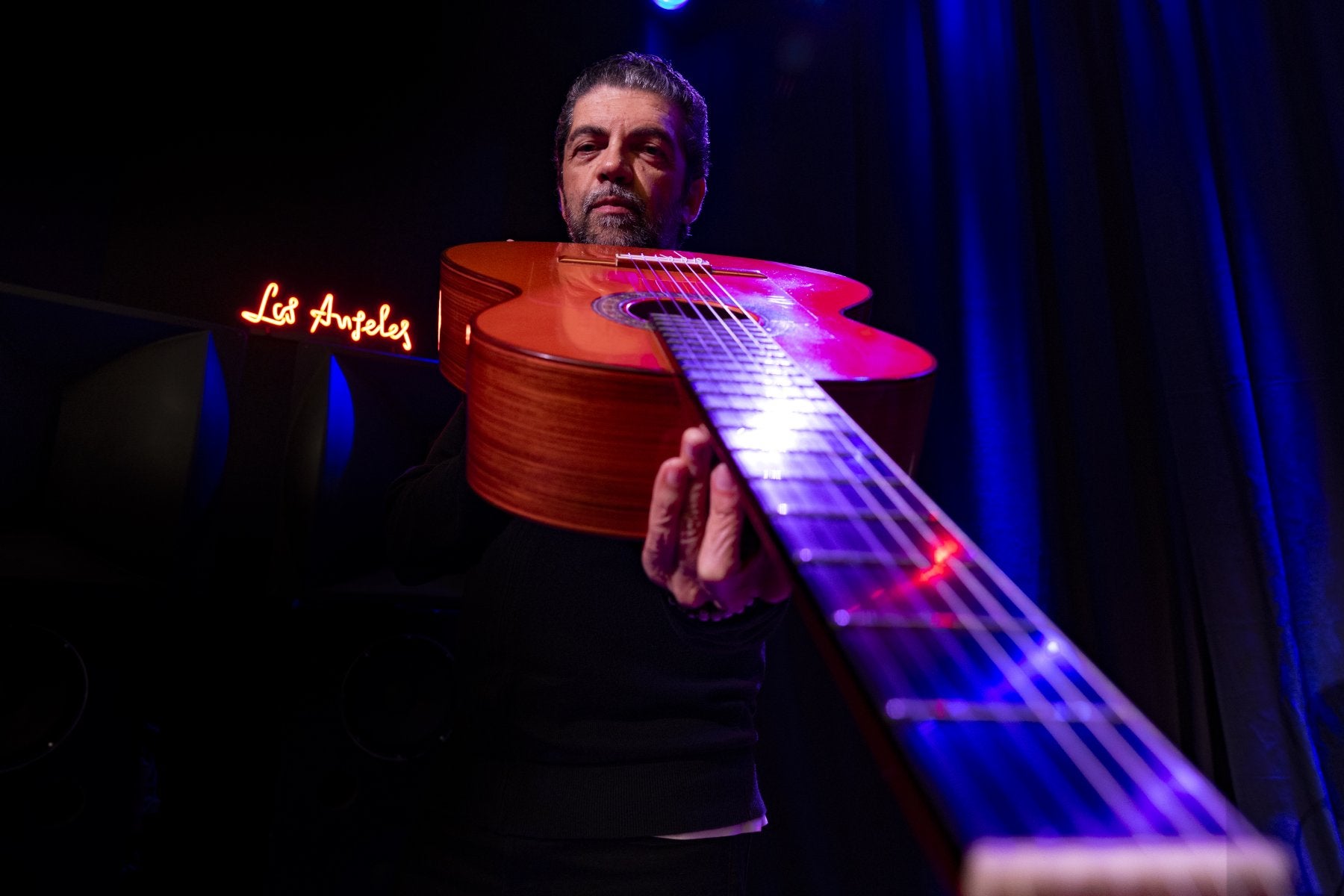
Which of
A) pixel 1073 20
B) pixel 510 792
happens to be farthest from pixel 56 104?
pixel 1073 20

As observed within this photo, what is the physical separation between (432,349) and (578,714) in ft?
6.98

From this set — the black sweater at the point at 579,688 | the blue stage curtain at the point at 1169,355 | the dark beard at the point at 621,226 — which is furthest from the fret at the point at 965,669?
the blue stage curtain at the point at 1169,355

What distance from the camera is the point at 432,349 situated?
2.77 metres

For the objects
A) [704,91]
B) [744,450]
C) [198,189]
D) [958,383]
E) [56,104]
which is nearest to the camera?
[744,450]

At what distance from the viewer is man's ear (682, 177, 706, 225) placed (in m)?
1.67

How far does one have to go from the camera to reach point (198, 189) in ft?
8.27

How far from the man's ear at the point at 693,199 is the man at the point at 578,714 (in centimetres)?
82

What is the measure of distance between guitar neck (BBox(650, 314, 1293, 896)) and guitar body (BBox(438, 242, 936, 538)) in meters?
0.13

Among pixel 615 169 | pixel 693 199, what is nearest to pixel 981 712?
pixel 615 169

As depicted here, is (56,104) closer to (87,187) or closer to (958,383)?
(87,187)

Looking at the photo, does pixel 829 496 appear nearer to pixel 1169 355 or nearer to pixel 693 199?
pixel 693 199

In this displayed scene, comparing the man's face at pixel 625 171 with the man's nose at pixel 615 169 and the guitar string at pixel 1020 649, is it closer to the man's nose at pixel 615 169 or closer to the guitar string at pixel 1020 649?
the man's nose at pixel 615 169

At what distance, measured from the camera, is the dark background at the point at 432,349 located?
1.09 metres

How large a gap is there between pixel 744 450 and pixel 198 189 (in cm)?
283
